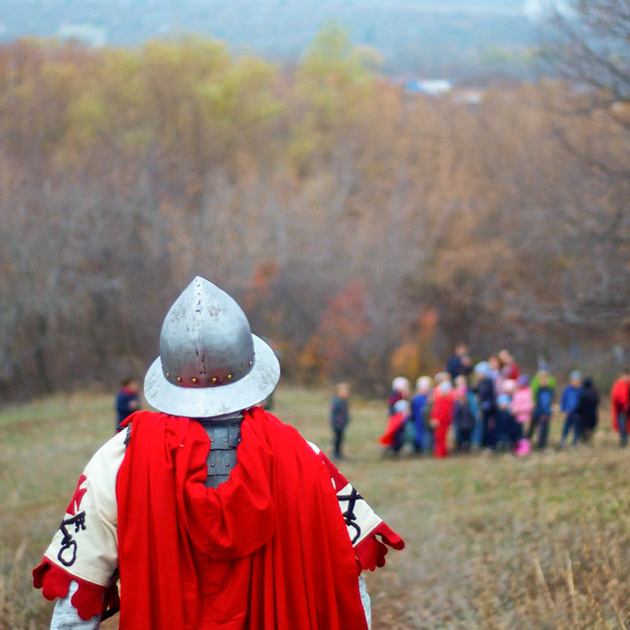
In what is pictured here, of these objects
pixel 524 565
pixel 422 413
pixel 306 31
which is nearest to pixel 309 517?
pixel 524 565

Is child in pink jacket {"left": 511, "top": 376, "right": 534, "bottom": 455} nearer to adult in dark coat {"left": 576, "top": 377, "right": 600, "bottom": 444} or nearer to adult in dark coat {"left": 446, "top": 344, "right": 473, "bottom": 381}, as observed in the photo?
adult in dark coat {"left": 576, "top": 377, "right": 600, "bottom": 444}

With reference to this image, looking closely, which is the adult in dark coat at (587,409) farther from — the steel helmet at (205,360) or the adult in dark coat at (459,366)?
the steel helmet at (205,360)

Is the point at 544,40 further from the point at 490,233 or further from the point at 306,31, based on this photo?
the point at 306,31

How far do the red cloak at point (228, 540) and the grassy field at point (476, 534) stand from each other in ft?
8.36

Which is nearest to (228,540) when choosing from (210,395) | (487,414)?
(210,395)

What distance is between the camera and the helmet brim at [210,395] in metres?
2.64

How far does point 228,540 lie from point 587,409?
452 inches

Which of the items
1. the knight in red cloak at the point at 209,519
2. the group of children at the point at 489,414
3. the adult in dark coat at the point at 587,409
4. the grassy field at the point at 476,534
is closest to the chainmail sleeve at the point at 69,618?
the knight in red cloak at the point at 209,519

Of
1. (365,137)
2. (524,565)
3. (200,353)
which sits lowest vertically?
(365,137)

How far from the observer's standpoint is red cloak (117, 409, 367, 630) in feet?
8.25

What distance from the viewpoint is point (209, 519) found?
8.17 ft

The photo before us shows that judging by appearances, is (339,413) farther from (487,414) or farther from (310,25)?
(310,25)

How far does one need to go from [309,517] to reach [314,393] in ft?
71.1

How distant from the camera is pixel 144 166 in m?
34.1
